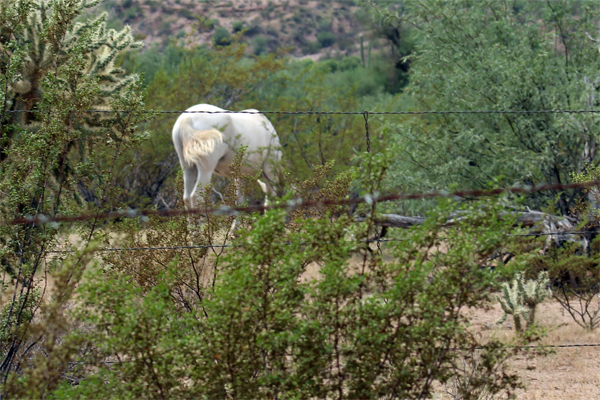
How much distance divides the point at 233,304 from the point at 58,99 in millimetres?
2313

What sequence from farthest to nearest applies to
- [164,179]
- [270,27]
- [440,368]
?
[270,27] < [164,179] < [440,368]

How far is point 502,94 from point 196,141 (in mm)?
4122

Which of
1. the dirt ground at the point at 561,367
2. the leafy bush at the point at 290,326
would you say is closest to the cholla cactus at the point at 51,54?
the leafy bush at the point at 290,326

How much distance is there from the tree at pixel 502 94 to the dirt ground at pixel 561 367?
2092mm

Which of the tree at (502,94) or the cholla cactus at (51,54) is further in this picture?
the tree at (502,94)

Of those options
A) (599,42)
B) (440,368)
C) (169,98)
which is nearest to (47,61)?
(440,368)

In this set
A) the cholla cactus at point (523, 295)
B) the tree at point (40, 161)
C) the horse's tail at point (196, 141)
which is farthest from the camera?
the horse's tail at point (196, 141)

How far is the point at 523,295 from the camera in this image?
7129mm

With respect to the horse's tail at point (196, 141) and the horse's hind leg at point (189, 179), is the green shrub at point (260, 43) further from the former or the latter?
the horse's tail at point (196, 141)

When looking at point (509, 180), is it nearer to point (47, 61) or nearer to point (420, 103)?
point (420, 103)

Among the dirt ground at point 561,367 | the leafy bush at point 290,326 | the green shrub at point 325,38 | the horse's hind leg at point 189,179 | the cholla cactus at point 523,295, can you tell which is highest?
the leafy bush at point 290,326

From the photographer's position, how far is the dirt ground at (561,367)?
224 inches

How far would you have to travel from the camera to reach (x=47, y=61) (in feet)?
20.1

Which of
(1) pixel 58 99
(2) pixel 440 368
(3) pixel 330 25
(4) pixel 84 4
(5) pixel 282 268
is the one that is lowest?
(3) pixel 330 25
